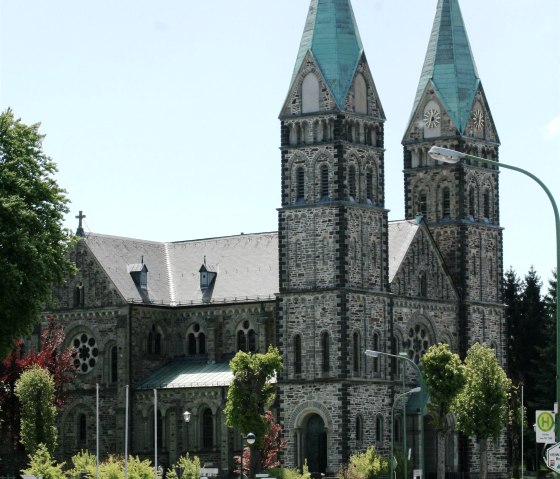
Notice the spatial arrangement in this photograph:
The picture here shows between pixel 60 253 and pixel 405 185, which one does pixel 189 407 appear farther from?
pixel 60 253

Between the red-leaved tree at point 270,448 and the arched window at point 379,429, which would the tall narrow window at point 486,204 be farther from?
the red-leaved tree at point 270,448

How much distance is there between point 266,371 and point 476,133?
82.4 feet

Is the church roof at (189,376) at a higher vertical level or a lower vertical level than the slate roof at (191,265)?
lower

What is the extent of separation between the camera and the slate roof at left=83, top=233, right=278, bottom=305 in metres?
110

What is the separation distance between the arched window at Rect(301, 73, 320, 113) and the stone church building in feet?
0.34

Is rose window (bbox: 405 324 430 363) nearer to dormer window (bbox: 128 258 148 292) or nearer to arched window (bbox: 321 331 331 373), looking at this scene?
arched window (bbox: 321 331 331 373)

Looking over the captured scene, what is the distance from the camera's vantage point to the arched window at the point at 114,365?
111 meters

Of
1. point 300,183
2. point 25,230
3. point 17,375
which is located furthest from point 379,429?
point 25,230

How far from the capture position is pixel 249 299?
357 feet

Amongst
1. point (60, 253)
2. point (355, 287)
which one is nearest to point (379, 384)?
point (355, 287)

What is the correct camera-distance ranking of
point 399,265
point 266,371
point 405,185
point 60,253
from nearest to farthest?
point 60,253 < point 266,371 < point 399,265 < point 405,185

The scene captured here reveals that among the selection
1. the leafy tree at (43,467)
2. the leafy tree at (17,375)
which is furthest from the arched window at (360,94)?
the leafy tree at (43,467)

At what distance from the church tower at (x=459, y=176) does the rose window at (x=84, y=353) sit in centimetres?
2123

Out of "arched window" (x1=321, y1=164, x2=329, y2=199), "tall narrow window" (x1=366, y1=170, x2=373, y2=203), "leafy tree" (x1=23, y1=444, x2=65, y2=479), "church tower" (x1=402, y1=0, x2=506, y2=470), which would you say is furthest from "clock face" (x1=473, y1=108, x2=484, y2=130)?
"leafy tree" (x1=23, y1=444, x2=65, y2=479)
